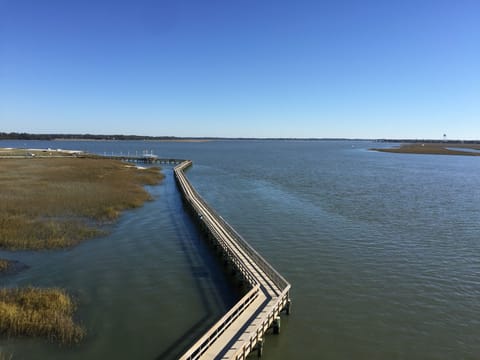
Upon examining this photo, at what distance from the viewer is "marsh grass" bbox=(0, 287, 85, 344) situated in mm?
12852

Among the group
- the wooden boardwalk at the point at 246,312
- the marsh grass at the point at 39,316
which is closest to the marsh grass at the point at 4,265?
the marsh grass at the point at 39,316

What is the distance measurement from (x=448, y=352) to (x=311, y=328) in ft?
17.4

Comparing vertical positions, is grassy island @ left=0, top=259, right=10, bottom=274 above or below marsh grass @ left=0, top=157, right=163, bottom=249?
below

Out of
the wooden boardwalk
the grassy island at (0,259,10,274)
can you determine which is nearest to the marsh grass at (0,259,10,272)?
the grassy island at (0,259,10,274)

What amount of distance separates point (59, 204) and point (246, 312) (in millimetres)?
27343

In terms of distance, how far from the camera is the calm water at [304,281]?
13078 mm

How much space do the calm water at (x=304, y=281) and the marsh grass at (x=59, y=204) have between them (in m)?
1.78

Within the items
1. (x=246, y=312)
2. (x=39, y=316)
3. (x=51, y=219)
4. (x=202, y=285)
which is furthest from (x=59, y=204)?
(x=246, y=312)

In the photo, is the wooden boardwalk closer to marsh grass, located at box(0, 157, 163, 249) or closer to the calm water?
the calm water

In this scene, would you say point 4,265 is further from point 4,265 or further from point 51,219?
point 51,219

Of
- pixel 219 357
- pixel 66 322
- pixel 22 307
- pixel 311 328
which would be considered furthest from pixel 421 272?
pixel 22 307

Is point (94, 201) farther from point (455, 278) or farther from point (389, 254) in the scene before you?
point (455, 278)

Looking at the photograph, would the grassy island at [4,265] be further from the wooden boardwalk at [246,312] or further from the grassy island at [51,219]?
the wooden boardwalk at [246,312]

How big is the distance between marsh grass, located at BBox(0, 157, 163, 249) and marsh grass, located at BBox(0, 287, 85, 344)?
26.9 ft
